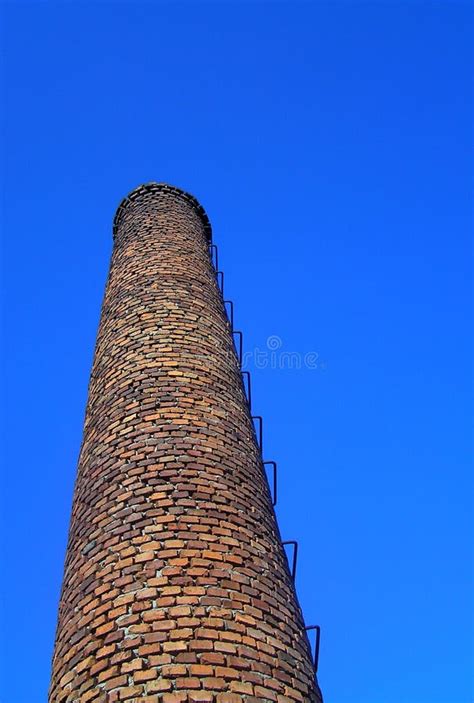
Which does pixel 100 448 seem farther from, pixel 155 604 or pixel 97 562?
pixel 155 604

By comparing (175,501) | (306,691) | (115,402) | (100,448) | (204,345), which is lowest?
(306,691)

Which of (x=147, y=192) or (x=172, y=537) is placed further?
(x=147, y=192)

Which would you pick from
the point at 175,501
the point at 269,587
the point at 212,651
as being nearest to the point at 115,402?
the point at 175,501

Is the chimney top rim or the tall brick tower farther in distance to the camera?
the chimney top rim

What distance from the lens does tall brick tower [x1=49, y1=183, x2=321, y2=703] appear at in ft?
12.3

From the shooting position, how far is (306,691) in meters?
4.08

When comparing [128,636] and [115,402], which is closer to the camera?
[128,636]

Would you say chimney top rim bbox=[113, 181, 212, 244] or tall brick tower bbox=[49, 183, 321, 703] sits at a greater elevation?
chimney top rim bbox=[113, 181, 212, 244]

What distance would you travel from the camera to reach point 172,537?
14.3 feet

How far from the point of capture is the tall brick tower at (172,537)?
3.74 metres

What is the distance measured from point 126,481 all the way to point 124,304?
2.50 meters

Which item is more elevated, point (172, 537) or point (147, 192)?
point (147, 192)

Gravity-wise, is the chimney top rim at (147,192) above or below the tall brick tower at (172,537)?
above

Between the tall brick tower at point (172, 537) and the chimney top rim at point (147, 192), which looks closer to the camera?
the tall brick tower at point (172, 537)
